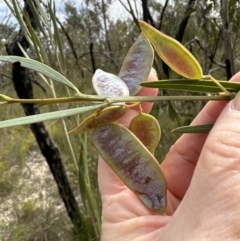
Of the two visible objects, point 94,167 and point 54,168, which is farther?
point 94,167

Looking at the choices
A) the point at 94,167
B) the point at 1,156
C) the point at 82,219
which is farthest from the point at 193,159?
the point at 1,156

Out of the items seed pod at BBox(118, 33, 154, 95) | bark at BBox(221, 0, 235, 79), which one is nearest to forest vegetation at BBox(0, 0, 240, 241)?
bark at BBox(221, 0, 235, 79)

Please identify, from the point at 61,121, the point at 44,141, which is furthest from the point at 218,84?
the point at 44,141

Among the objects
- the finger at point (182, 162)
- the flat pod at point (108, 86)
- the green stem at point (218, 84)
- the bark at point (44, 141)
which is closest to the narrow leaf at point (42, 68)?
the flat pod at point (108, 86)

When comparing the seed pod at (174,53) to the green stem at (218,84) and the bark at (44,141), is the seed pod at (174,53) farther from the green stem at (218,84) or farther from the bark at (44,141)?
the bark at (44,141)

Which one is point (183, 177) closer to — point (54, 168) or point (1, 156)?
point (54, 168)

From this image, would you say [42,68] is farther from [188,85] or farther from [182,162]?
[182,162]

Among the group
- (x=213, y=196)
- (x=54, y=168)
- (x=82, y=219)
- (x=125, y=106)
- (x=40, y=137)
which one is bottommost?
(x=82, y=219)
